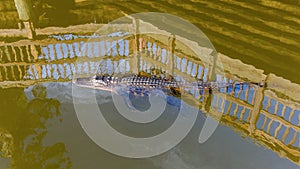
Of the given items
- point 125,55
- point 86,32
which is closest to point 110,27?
point 86,32

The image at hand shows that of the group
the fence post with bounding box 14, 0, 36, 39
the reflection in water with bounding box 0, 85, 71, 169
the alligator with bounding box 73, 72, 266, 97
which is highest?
the fence post with bounding box 14, 0, 36, 39

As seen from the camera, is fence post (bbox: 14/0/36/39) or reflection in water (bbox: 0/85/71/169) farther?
fence post (bbox: 14/0/36/39)

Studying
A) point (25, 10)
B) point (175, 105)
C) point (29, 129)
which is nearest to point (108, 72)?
point (175, 105)

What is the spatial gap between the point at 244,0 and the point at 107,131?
5.95 m

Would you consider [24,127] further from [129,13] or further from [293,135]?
[129,13]

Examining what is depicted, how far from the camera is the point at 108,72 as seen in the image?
18.5 feet

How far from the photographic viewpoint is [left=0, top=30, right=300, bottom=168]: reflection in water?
13.3ft

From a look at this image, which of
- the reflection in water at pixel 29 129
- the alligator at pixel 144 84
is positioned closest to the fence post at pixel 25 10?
the reflection in water at pixel 29 129

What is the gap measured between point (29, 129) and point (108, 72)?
1.92 meters

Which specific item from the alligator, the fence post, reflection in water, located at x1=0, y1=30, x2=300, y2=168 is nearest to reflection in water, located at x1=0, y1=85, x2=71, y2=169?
reflection in water, located at x1=0, y1=30, x2=300, y2=168

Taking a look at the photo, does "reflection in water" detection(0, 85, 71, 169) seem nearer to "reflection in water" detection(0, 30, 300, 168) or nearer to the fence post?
"reflection in water" detection(0, 30, 300, 168)

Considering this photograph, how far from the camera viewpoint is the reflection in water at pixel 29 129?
3.86 meters

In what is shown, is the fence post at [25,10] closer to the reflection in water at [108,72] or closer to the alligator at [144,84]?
the reflection in water at [108,72]

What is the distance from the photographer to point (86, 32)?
7074mm
